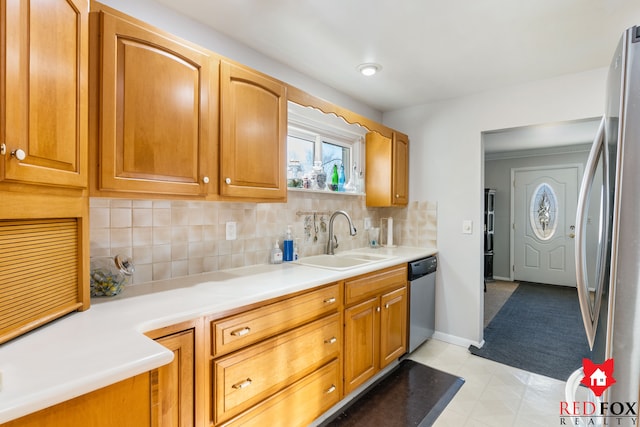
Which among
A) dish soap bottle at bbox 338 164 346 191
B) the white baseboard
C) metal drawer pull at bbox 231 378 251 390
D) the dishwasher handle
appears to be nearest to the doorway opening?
the white baseboard

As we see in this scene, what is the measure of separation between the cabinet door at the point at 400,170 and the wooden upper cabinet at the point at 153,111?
1.93 meters

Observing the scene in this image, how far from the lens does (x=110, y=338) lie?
0.96 metres

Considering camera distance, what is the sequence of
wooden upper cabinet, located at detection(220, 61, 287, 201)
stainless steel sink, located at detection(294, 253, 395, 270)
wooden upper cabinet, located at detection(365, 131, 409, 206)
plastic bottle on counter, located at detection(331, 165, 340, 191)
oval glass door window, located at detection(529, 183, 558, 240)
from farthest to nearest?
oval glass door window, located at detection(529, 183, 558, 240) < wooden upper cabinet, located at detection(365, 131, 409, 206) < plastic bottle on counter, located at detection(331, 165, 340, 191) < stainless steel sink, located at detection(294, 253, 395, 270) < wooden upper cabinet, located at detection(220, 61, 287, 201)

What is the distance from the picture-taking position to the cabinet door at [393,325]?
2.31 m

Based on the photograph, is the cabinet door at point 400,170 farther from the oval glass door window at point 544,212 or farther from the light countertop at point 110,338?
the oval glass door window at point 544,212

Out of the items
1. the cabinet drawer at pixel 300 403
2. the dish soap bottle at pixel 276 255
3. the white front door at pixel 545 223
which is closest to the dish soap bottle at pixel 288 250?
the dish soap bottle at pixel 276 255

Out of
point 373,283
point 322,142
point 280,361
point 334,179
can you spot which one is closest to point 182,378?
point 280,361

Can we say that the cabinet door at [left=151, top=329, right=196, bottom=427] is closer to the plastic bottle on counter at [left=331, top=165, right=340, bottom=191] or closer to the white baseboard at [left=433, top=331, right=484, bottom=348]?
the plastic bottle on counter at [left=331, top=165, right=340, bottom=191]

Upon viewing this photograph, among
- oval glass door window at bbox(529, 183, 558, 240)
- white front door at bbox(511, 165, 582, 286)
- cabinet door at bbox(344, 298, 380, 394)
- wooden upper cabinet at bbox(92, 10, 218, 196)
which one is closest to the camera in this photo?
wooden upper cabinet at bbox(92, 10, 218, 196)

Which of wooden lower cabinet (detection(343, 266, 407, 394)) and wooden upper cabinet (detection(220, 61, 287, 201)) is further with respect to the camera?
wooden lower cabinet (detection(343, 266, 407, 394))

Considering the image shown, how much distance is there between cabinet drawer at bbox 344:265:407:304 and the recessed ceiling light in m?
1.51

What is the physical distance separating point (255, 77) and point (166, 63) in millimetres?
484

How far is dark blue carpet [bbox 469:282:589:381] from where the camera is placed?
103 inches

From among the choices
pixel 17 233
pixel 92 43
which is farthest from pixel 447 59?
pixel 17 233
